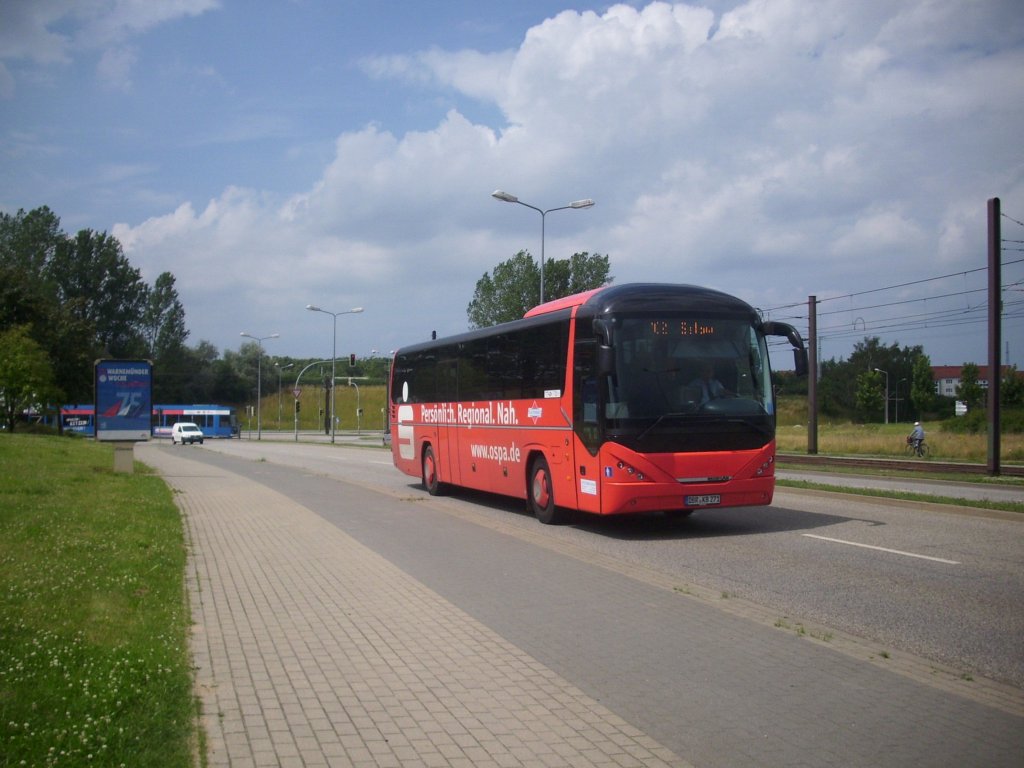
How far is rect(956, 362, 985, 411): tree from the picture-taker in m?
74.9

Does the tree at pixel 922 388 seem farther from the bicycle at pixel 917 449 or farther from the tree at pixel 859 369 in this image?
the bicycle at pixel 917 449

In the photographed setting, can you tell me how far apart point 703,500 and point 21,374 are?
45.4 meters

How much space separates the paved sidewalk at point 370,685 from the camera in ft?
15.3

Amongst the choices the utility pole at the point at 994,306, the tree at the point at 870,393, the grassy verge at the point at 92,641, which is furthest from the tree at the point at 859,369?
the grassy verge at the point at 92,641

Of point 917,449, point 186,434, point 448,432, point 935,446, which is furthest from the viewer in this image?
point 186,434

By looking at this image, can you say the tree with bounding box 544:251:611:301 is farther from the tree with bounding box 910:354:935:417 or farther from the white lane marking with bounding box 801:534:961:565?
the white lane marking with bounding box 801:534:961:565

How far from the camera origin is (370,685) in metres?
5.83

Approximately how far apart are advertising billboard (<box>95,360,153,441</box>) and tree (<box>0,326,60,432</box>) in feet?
A: 91.1

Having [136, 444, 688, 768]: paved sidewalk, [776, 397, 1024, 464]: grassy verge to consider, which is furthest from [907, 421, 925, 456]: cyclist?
[136, 444, 688, 768]: paved sidewalk

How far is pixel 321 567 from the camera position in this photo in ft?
34.1

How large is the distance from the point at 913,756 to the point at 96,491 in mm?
16041

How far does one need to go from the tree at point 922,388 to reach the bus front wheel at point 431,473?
71866 millimetres

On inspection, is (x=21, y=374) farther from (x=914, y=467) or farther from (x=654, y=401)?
(x=654, y=401)

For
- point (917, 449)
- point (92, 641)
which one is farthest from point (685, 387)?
point (917, 449)
